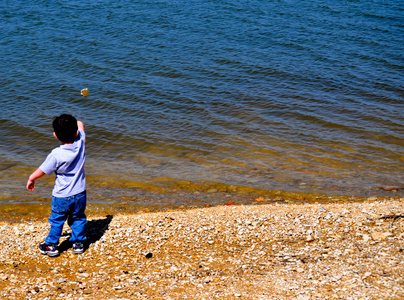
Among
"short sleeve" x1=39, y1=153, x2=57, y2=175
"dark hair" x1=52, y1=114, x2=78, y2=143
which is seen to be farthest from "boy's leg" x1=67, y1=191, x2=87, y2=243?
"dark hair" x1=52, y1=114, x2=78, y2=143

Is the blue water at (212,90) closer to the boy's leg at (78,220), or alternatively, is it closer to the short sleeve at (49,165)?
the boy's leg at (78,220)

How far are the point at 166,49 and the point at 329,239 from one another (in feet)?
52.9

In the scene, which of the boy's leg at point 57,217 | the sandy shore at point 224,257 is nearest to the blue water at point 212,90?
the sandy shore at point 224,257

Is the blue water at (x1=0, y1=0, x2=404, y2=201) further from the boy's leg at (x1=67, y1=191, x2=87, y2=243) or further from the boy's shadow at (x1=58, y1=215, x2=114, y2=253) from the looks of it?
the boy's leg at (x1=67, y1=191, x2=87, y2=243)

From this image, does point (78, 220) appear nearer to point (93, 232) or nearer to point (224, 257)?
point (93, 232)

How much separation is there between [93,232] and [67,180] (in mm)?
1344

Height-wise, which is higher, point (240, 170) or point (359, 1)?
point (359, 1)

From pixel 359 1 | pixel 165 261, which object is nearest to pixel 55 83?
pixel 165 261

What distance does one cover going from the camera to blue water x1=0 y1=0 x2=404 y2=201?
11.9 metres

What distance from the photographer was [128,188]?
423 inches

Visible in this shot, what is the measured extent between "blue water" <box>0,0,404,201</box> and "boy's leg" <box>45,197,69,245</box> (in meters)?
3.84

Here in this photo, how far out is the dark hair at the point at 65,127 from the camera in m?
6.21

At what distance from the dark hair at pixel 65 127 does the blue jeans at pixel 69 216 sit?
92 centimetres

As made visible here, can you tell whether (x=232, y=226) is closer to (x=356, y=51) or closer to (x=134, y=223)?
(x=134, y=223)
